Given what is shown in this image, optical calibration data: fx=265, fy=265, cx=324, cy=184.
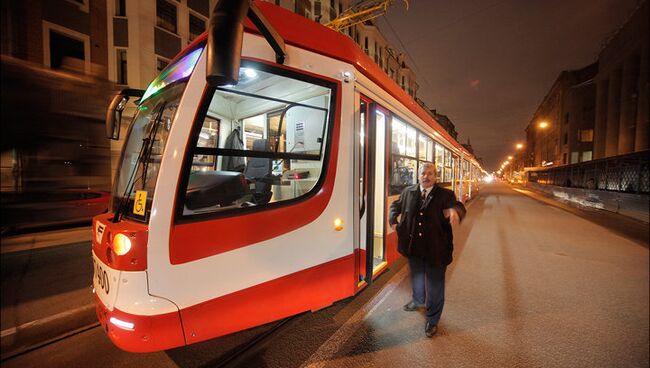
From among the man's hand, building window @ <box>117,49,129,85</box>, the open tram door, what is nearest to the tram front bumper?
the open tram door

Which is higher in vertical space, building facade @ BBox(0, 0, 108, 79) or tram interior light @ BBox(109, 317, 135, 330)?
building facade @ BBox(0, 0, 108, 79)

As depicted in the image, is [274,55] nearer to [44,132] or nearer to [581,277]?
[44,132]

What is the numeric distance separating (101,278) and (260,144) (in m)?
1.81

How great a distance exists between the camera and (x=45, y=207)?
1.80 meters

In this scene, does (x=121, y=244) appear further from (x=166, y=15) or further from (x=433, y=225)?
(x=166, y=15)

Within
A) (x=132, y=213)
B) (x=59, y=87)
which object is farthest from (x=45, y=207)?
(x=59, y=87)

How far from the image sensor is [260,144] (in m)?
2.99

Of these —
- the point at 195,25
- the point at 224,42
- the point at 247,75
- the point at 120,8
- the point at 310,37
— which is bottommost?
the point at 224,42

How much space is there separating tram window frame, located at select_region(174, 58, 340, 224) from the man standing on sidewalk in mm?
1143

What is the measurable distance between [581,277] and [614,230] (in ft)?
19.8


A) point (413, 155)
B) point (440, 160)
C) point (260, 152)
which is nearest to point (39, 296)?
point (260, 152)

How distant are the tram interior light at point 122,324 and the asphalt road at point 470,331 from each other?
91 cm

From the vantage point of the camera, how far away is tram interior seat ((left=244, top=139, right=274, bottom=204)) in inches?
97.7

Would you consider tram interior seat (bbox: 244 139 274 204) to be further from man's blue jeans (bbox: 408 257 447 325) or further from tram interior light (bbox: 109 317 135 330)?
man's blue jeans (bbox: 408 257 447 325)
